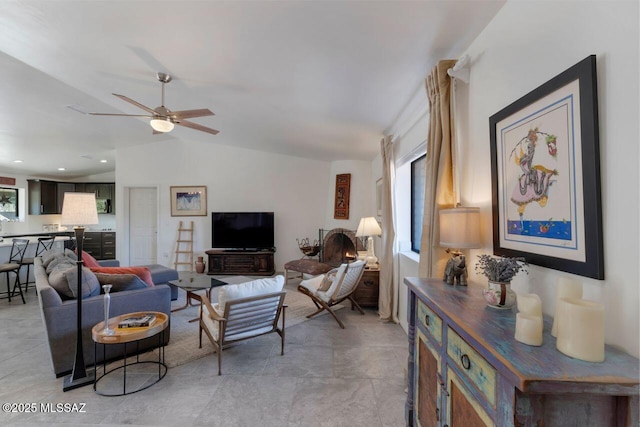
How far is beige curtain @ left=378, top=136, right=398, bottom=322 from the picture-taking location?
3.55 metres

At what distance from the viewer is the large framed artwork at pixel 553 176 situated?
1000 mm

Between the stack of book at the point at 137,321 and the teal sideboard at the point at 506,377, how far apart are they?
2.15m

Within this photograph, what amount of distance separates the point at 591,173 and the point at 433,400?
47.3 inches

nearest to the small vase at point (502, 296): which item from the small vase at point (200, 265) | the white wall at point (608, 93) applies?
the white wall at point (608, 93)

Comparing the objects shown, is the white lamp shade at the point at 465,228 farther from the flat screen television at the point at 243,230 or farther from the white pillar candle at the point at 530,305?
the flat screen television at the point at 243,230

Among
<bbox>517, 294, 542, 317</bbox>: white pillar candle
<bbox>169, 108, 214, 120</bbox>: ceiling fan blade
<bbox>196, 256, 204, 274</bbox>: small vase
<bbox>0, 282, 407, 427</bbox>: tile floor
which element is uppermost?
<bbox>169, 108, 214, 120</bbox>: ceiling fan blade

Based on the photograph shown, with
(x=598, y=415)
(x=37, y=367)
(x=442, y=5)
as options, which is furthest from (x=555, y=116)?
(x=37, y=367)

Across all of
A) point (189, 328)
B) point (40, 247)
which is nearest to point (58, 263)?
Answer: point (189, 328)

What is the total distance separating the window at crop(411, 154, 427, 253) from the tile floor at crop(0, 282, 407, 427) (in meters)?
1.18

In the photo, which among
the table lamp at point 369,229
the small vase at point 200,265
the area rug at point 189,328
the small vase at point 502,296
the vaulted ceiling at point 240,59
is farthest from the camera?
the small vase at point 200,265

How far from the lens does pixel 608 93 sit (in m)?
0.95

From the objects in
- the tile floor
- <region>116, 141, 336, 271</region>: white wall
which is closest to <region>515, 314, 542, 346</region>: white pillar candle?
the tile floor

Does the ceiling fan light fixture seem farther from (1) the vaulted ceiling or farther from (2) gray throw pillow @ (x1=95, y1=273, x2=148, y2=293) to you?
(2) gray throw pillow @ (x1=95, y1=273, x2=148, y2=293)

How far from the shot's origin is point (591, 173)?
994 millimetres
